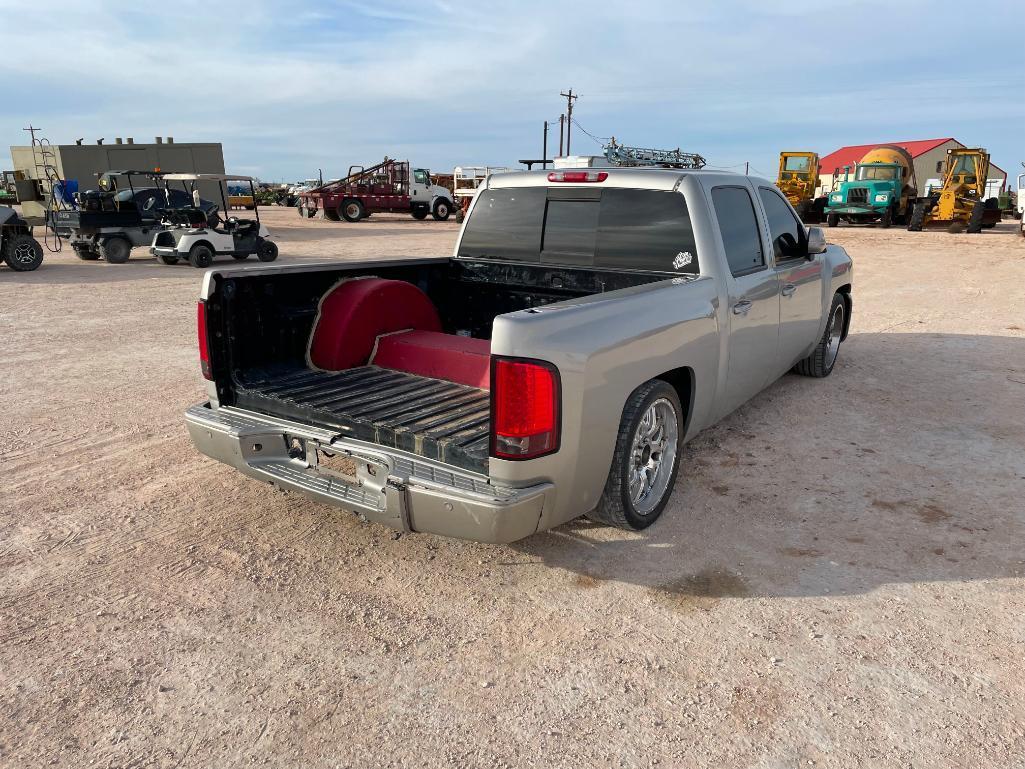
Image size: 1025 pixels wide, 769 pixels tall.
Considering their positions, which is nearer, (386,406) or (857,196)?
(386,406)

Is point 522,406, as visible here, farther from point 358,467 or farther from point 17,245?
point 17,245

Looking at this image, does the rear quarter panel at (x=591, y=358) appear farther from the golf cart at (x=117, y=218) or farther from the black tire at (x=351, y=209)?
the black tire at (x=351, y=209)

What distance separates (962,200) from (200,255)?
24945mm

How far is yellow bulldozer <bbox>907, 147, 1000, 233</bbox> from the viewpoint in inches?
1009

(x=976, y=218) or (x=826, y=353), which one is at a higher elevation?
(x=976, y=218)

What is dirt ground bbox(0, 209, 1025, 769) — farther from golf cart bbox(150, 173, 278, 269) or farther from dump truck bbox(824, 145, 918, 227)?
dump truck bbox(824, 145, 918, 227)

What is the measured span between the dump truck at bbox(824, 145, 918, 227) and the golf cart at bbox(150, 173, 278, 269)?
2252 centimetres

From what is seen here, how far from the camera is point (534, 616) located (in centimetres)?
304

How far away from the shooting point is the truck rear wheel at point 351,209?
32.4 m

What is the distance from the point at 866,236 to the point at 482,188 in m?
23.2

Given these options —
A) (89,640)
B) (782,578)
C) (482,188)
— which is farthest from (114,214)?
(782,578)

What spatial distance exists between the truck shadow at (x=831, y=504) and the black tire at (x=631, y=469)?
12cm

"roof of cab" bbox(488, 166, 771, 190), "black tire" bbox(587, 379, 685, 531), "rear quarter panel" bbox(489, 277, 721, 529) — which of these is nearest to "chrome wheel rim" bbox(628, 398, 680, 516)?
"black tire" bbox(587, 379, 685, 531)

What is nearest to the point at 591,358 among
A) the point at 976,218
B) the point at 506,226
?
the point at 506,226
